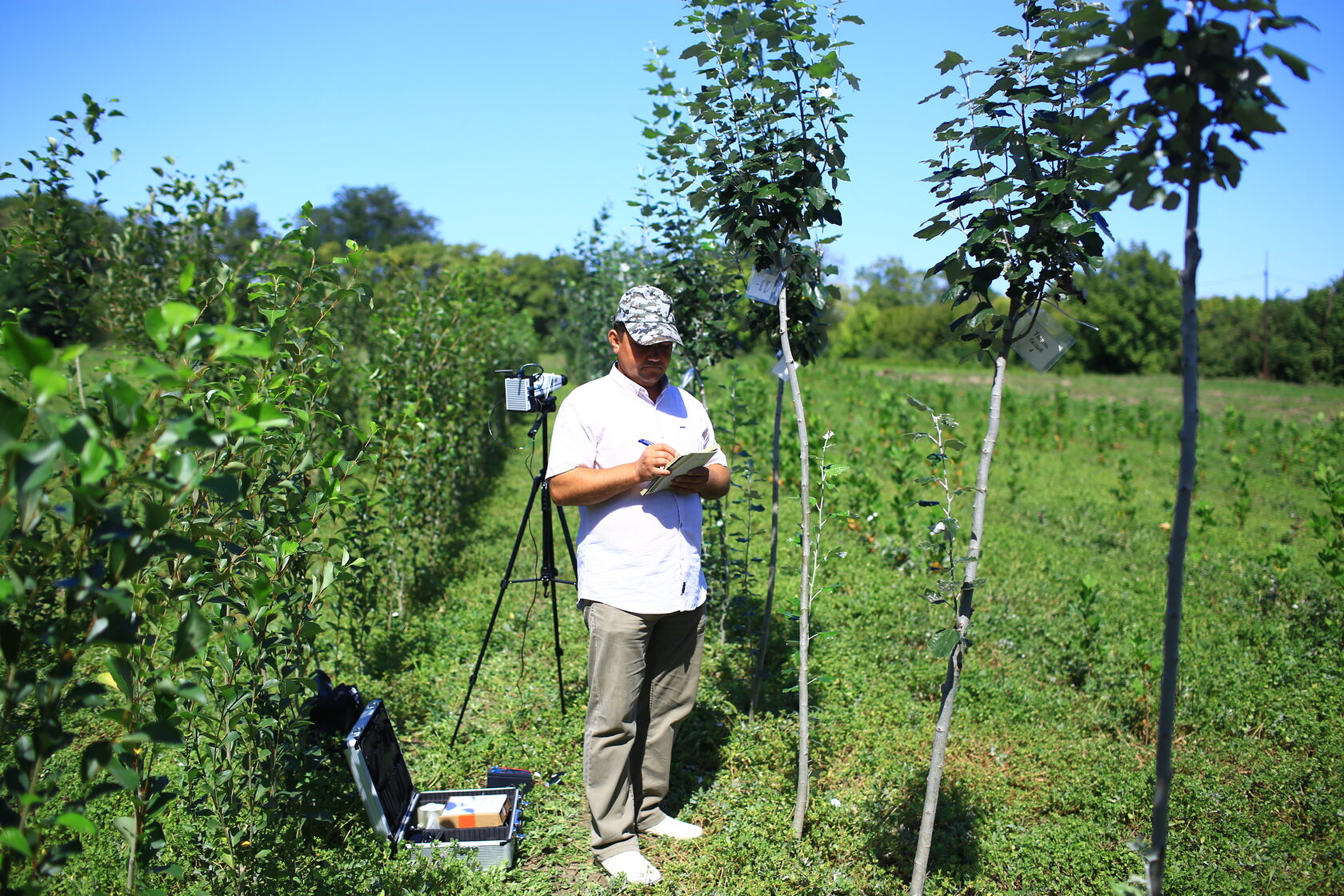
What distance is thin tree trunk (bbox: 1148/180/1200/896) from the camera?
64.8 inches

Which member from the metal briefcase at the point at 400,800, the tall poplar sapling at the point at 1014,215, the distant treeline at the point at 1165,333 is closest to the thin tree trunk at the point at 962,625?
the tall poplar sapling at the point at 1014,215

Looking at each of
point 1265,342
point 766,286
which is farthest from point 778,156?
point 1265,342

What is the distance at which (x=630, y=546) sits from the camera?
9.08ft

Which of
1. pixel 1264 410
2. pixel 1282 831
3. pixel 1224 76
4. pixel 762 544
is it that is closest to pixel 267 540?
pixel 1224 76

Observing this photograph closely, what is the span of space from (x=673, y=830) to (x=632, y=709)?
0.67 meters

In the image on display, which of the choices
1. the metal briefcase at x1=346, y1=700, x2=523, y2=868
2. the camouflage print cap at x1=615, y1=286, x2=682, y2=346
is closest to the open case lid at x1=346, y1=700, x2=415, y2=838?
the metal briefcase at x1=346, y1=700, x2=523, y2=868

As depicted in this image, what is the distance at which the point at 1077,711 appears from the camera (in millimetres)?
4336

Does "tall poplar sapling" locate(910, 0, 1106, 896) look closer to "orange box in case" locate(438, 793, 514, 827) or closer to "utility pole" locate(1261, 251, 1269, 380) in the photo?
"orange box in case" locate(438, 793, 514, 827)

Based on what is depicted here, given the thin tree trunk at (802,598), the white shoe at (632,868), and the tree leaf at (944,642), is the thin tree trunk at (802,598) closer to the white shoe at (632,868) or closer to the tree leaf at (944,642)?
the white shoe at (632,868)

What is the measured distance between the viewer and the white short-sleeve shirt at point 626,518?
→ 276cm

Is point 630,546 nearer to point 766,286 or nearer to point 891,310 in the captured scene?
point 766,286

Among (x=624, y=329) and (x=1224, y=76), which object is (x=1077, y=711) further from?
(x=1224, y=76)

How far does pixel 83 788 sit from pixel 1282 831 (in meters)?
4.75

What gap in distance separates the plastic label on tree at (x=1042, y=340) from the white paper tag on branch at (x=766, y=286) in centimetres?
98
